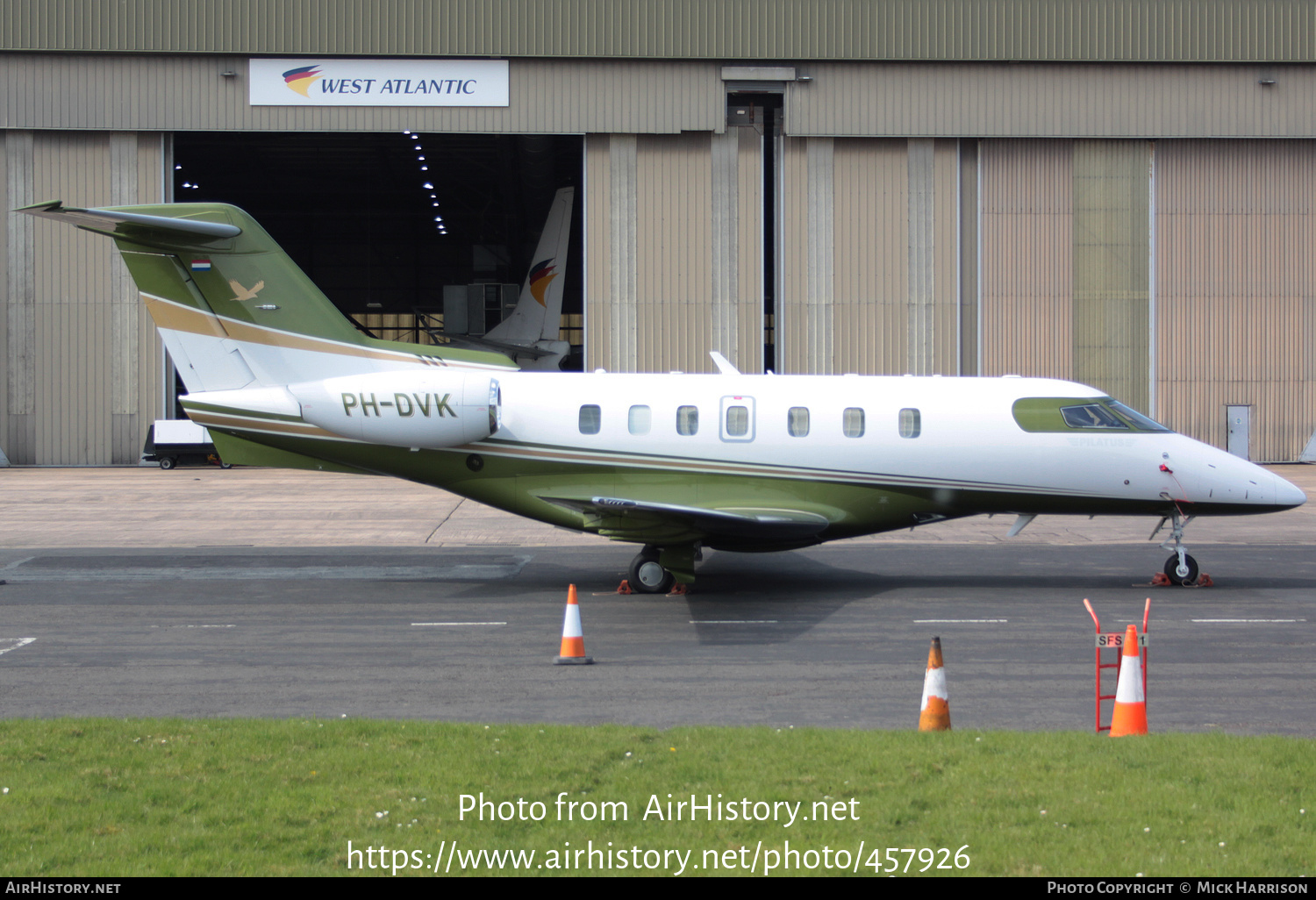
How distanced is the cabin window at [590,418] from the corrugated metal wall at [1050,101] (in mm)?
21369

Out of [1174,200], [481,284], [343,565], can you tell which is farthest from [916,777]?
[481,284]

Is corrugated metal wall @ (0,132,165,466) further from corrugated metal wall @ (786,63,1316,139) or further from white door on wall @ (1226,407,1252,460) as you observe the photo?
white door on wall @ (1226,407,1252,460)

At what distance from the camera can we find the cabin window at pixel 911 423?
578 inches

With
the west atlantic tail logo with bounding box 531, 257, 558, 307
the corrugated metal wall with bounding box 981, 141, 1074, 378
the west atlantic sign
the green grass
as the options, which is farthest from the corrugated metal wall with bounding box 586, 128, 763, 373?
the green grass

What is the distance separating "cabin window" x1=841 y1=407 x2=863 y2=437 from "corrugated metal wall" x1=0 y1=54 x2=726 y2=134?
820 inches

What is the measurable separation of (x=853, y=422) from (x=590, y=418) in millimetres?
3521

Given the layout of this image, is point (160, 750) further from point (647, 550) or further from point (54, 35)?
point (54, 35)

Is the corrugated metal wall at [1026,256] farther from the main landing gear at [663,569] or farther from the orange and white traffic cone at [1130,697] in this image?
the orange and white traffic cone at [1130,697]

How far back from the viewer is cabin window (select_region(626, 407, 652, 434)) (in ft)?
48.3

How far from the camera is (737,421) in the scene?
1469 cm

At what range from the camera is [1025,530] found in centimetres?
2181

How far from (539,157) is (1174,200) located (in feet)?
67.8

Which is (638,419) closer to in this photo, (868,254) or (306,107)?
(868,254)
